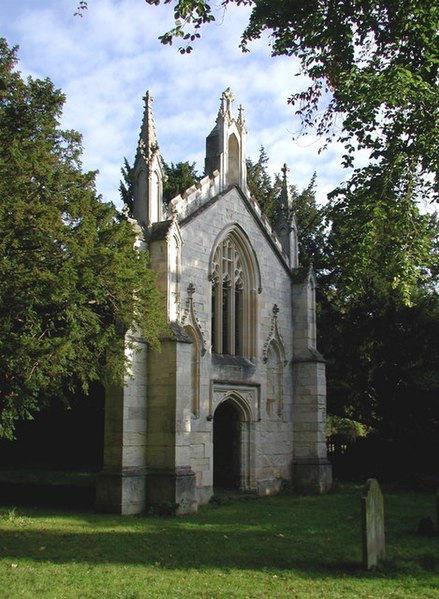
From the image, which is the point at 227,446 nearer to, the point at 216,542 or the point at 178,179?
the point at 216,542

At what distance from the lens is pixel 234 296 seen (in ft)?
70.3

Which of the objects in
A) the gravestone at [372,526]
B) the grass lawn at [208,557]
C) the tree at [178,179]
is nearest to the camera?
the grass lawn at [208,557]

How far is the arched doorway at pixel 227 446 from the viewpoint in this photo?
21.3m

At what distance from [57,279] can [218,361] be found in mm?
8750

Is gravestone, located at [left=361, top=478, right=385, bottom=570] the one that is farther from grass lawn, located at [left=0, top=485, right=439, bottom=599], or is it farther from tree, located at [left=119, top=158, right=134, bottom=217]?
tree, located at [left=119, top=158, right=134, bottom=217]

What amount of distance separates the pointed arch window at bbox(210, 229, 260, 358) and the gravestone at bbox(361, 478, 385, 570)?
991 cm

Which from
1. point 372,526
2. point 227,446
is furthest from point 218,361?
point 372,526

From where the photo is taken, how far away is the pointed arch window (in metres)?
20.9

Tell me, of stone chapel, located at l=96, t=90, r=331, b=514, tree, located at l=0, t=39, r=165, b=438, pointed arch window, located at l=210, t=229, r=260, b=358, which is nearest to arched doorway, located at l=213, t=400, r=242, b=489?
stone chapel, located at l=96, t=90, r=331, b=514

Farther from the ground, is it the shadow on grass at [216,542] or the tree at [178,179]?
the tree at [178,179]

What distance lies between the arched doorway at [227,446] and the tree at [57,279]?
6.93 metres

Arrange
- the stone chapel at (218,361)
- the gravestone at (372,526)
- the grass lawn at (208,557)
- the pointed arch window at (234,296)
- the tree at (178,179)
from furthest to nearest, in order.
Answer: the tree at (178,179)
the pointed arch window at (234,296)
the stone chapel at (218,361)
the gravestone at (372,526)
the grass lawn at (208,557)

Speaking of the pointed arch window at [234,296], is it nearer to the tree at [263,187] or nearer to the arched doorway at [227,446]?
the arched doorway at [227,446]

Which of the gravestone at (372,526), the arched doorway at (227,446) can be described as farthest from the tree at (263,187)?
the gravestone at (372,526)
